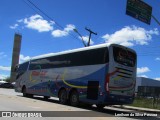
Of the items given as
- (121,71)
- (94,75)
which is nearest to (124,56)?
(121,71)

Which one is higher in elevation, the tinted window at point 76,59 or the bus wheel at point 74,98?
the tinted window at point 76,59

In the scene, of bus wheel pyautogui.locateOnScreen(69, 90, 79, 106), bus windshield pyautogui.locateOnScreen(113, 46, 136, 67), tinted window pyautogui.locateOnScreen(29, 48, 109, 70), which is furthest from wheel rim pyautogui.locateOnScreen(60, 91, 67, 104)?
bus windshield pyautogui.locateOnScreen(113, 46, 136, 67)

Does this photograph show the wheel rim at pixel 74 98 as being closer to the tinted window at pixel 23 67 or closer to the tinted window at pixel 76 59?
the tinted window at pixel 76 59

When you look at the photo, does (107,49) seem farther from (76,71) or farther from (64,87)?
(64,87)

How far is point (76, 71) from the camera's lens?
23625mm

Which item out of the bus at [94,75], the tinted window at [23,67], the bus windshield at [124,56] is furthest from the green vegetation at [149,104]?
the tinted window at [23,67]

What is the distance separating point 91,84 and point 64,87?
382cm

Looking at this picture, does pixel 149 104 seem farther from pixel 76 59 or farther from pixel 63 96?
pixel 76 59

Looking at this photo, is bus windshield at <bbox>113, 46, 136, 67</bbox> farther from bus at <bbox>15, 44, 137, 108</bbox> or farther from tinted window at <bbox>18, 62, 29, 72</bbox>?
tinted window at <bbox>18, 62, 29, 72</bbox>

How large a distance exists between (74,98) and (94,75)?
299 centimetres

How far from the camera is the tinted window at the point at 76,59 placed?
2103cm

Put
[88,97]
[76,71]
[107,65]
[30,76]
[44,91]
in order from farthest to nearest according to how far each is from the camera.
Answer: [30,76] → [44,91] → [76,71] → [88,97] → [107,65]

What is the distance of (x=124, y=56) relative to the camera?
21.5 meters

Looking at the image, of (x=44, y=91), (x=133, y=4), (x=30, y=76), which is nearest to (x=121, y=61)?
(x=133, y=4)
